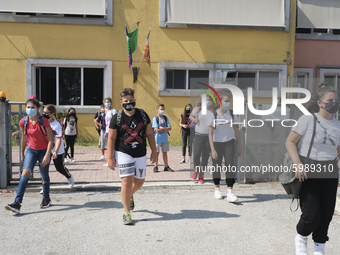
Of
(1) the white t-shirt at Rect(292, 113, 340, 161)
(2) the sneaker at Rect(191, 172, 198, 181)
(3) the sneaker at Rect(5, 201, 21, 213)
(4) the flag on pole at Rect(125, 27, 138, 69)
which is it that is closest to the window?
(4) the flag on pole at Rect(125, 27, 138, 69)

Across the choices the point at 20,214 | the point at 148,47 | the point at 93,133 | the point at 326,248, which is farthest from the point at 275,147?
the point at 93,133

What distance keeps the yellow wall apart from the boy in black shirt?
9.31 metres

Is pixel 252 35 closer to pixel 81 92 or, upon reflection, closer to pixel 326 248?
pixel 81 92

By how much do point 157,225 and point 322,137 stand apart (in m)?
2.61

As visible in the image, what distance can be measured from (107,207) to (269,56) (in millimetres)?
11105

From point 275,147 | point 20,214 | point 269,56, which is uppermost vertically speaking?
point 269,56

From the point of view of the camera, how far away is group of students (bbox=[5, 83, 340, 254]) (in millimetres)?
3971

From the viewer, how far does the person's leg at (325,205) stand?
3.96 meters

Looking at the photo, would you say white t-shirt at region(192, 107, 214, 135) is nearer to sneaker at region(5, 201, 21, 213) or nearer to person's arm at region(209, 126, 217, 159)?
person's arm at region(209, 126, 217, 159)

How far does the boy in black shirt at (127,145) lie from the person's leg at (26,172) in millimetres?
1545

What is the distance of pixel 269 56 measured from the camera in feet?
49.6

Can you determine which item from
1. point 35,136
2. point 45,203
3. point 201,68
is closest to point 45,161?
point 35,136

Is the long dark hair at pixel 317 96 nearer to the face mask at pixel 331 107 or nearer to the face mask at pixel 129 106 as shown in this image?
the face mask at pixel 331 107

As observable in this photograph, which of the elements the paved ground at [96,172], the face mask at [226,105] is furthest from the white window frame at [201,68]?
the face mask at [226,105]
